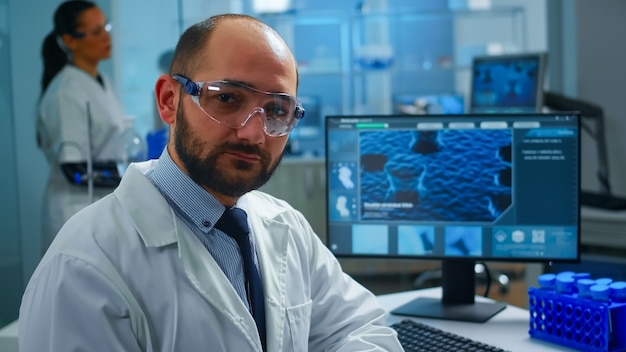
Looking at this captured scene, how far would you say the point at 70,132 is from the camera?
8.98 feet

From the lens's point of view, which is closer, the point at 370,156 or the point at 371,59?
the point at 370,156

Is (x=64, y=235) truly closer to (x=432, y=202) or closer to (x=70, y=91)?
(x=432, y=202)

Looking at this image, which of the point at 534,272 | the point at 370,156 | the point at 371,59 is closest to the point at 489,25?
the point at 371,59

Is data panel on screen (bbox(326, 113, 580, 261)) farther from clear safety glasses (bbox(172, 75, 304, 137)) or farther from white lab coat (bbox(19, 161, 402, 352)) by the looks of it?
clear safety glasses (bbox(172, 75, 304, 137))

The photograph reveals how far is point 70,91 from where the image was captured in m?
2.80

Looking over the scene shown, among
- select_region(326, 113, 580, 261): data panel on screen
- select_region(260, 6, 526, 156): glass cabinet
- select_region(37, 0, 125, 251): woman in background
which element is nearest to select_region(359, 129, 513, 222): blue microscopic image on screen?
select_region(326, 113, 580, 261): data panel on screen

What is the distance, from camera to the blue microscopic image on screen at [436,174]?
65.0 inches

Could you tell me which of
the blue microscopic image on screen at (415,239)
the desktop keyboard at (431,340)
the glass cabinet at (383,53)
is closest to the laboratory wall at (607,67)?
the glass cabinet at (383,53)

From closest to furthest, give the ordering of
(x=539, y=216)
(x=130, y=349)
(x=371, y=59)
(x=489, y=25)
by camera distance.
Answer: (x=130, y=349) → (x=539, y=216) → (x=371, y=59) → (x=489, y=25)

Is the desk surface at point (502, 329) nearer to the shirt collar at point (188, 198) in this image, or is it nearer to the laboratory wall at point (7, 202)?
the shirt collar at point (188, 198)

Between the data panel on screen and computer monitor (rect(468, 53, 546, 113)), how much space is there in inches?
64.6

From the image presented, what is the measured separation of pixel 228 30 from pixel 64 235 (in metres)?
0.40

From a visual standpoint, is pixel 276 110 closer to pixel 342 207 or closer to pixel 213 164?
pixel 213 164

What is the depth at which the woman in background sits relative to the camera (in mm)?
2488
